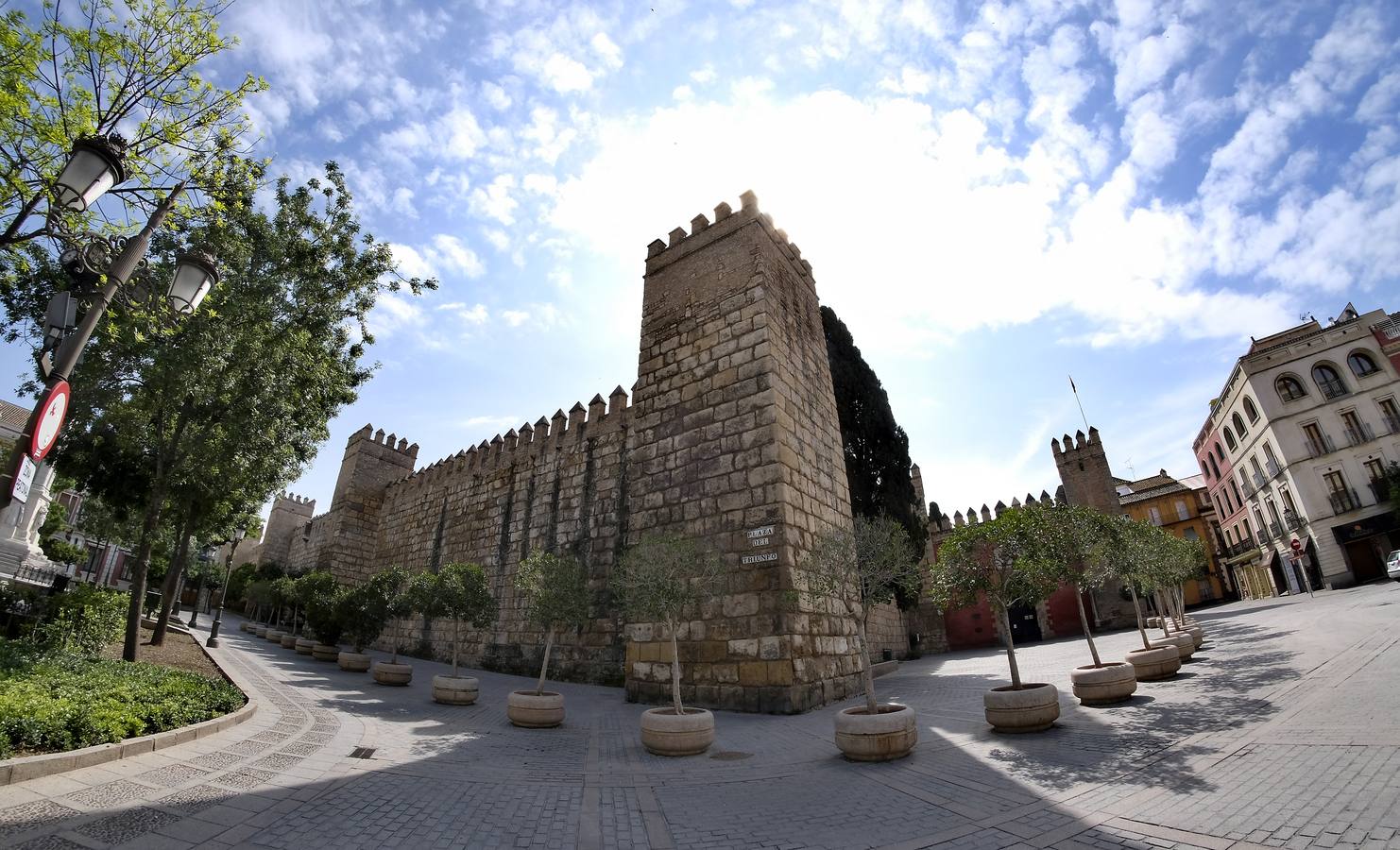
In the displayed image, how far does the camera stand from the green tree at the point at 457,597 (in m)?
11.3

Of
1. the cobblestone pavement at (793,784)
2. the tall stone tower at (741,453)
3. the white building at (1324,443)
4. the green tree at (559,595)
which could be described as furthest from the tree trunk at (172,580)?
the white building at (1324,443)

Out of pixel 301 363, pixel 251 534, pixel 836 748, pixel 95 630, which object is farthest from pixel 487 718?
pixel 251 534

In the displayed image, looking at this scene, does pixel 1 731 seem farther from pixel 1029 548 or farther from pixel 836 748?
pixel 1029 548

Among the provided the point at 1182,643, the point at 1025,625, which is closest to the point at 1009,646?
the point at 1182,643

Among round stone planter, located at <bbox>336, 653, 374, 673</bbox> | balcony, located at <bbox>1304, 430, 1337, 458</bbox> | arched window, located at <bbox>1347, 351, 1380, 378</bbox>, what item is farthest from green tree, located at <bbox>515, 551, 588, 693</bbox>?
arched window, located at <bbox>1347, 351, 1380, 378</bbox>

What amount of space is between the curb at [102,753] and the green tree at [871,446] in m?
15.6

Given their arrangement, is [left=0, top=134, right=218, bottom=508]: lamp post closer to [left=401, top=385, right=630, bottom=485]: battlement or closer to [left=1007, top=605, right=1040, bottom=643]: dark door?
[left=401, top=385, right=630, bottom=485]: battlement

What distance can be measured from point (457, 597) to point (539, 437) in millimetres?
7675

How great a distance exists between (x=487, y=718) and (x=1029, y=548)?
27.4ft

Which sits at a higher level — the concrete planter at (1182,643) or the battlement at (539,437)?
the battlement at (539,437)

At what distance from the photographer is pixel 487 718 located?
8828mm

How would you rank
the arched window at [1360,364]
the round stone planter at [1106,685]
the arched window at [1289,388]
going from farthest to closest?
the arched window at [1289,388]
the arched window at [1360,364]
the round stone planter at [1106,685]

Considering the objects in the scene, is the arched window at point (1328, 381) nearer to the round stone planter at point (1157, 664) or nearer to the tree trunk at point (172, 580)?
the round stone planter at point (1157, 664)

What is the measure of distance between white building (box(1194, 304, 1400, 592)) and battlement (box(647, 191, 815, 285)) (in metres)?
29.6
